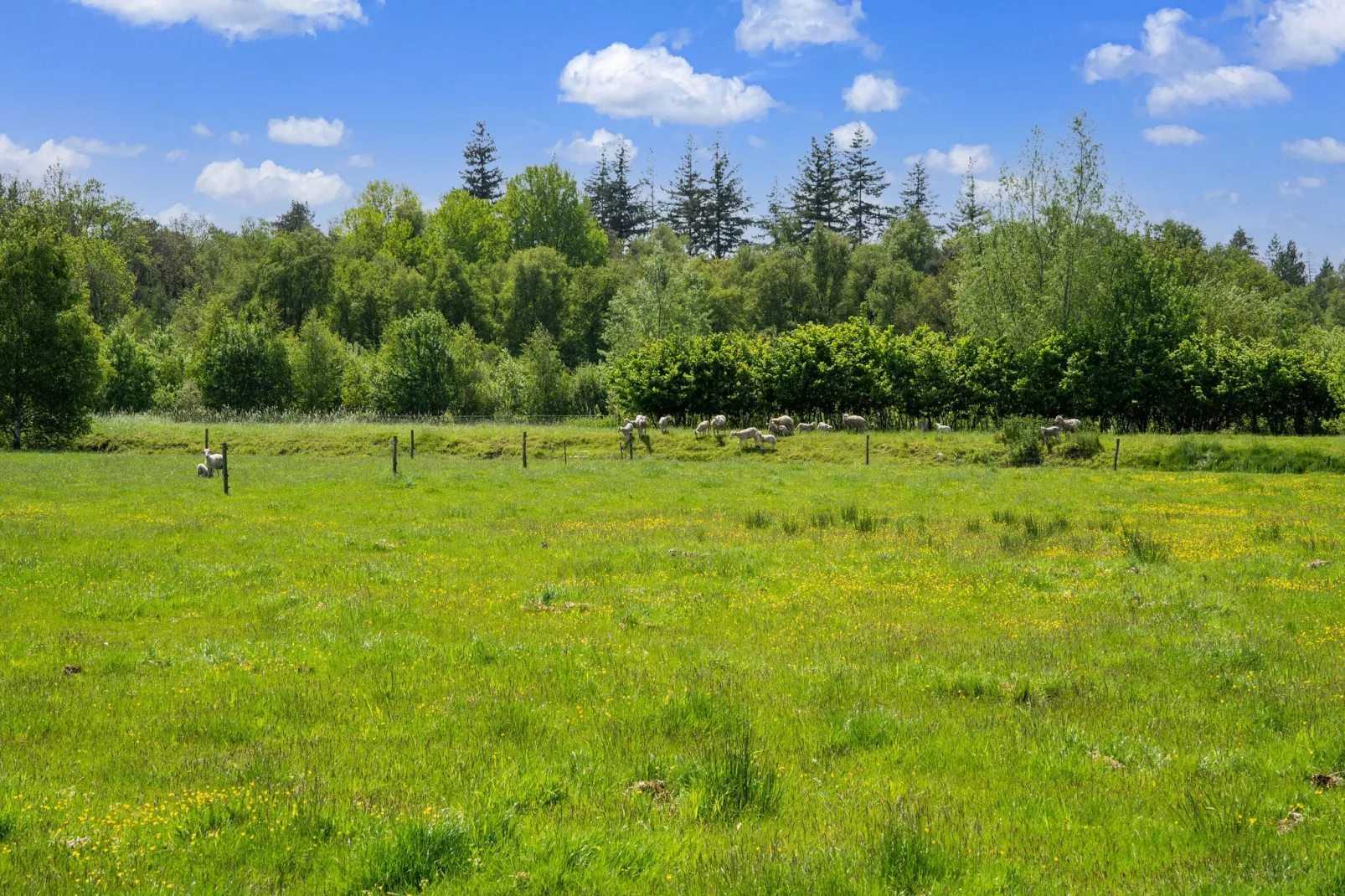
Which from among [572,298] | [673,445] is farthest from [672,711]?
[572,298]

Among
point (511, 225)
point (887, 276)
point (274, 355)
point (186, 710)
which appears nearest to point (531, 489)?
point (186, 710)

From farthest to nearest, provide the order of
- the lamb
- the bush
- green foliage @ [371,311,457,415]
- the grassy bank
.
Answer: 1. green foliage @ [371,311,457,415]
2. the bush
3. the grassy bank
4. the lamb

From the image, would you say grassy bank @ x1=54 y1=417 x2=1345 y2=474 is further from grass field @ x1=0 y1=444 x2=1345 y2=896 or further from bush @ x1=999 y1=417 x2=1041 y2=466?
grass field @ x1=0 y1=444 x2=1345 y2=896

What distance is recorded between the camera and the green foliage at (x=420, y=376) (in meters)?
89.9

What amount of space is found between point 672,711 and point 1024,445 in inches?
1656

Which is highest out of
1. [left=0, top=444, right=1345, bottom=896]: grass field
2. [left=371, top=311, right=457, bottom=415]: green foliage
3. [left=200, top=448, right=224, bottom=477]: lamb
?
[left=371, top=311, right=457, bottom=415]: green foliage

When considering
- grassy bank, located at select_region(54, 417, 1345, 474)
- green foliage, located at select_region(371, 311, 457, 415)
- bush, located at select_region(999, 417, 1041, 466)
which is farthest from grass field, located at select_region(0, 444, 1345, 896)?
green foliage, located at select_region(371, 311, 457, 415)

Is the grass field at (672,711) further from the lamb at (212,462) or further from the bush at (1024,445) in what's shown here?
the bush at (1024,445)

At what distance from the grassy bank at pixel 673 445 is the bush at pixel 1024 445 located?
1.89 ft

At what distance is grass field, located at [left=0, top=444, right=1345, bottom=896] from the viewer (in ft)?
22.1

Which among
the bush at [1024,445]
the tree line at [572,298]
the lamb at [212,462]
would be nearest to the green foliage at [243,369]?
the tree line at [572,298]

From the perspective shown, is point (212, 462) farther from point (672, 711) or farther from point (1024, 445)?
point (1024, 445)

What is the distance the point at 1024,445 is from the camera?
157 feet

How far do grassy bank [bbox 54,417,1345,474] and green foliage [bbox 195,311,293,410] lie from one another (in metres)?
16.6
